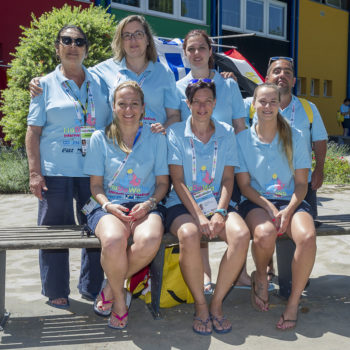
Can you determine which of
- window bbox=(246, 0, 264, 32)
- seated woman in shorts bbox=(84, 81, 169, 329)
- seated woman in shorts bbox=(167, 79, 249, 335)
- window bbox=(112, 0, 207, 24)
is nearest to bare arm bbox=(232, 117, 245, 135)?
seated woman in shorts bbox=(167, 79, 249, 335)

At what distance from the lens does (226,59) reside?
923 cm

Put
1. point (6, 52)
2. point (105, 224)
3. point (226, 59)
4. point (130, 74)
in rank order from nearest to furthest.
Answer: point (105, 224) < point (130, 74) < point (226, 59) < point (6, 52)

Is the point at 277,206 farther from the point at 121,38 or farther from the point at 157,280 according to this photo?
the point at 121,38

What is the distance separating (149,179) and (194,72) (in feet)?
3.44

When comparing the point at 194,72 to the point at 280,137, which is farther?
the point at 194,72

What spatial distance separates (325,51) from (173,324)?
2425cm

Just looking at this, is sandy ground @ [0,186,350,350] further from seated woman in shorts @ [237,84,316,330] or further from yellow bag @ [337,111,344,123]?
yellow bag @ [337,111,344,123]

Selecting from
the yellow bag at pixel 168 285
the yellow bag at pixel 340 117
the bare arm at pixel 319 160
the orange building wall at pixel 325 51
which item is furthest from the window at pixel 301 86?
the yellow bag at pixel 168 285

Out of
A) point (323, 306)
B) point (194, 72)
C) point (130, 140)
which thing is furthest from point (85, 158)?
point (323, 306)

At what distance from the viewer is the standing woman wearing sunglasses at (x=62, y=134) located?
3850 mm

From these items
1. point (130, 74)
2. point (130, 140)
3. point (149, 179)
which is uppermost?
point (130, 74)

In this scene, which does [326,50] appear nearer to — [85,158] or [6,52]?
[6,52]

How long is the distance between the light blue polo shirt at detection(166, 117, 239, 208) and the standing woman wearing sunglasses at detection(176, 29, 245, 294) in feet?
1.05

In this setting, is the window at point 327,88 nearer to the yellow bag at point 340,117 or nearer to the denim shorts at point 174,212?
the yellow bag at point 340,117
